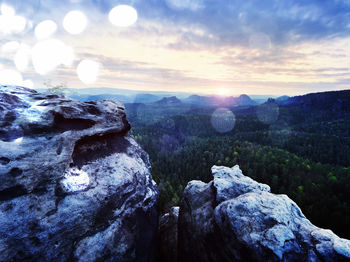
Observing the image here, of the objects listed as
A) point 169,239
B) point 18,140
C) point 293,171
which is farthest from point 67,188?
point 293,171

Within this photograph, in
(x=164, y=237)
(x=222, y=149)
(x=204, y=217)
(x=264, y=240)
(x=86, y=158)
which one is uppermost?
(x=86, y=158)

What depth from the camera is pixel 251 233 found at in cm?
853

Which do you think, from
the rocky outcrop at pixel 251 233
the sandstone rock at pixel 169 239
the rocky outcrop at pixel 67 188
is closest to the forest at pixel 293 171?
the sandstone rock at pixel 169 239

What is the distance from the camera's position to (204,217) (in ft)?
38.2

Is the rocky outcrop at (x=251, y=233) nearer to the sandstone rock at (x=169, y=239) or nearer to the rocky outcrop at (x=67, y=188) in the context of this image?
the sandstone rock at (x=169, y=239)

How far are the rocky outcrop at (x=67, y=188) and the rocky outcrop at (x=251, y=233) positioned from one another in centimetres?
349

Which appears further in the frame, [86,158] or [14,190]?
[86,158]

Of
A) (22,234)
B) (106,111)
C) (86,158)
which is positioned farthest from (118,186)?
(106,111)

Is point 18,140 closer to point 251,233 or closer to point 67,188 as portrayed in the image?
point 67,188

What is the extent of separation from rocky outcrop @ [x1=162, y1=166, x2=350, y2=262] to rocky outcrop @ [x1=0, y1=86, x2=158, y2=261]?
11.4 feet

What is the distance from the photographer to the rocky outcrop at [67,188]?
764 cm

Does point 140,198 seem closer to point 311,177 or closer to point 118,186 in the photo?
point 118,186

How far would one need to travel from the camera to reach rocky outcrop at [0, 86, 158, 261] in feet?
25.1

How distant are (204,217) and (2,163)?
447 inches
